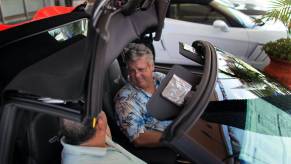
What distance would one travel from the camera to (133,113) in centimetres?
207

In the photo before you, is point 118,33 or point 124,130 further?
point 124,130

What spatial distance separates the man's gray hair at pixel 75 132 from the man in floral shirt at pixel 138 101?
0.61 metres

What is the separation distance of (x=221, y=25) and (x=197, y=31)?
1.24ft

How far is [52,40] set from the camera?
1.43 m

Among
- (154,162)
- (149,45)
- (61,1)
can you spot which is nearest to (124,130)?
(154,162)

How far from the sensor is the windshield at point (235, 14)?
4.61 meters

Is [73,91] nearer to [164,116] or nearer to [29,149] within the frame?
[164,116]

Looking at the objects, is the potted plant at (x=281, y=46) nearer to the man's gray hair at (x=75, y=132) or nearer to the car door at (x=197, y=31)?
the car door at (x=197, y=31)

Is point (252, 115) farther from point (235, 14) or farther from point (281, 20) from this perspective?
point (235, 14)

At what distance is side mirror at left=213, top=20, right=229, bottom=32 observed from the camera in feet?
14.8

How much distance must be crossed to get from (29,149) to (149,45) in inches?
44.7

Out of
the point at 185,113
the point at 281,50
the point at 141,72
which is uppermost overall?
the point at 185,113

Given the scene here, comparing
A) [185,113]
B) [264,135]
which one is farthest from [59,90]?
[264,135]

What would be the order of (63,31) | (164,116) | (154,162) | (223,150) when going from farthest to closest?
(154,162) < (63,31) < (223,150) < (164,116)
